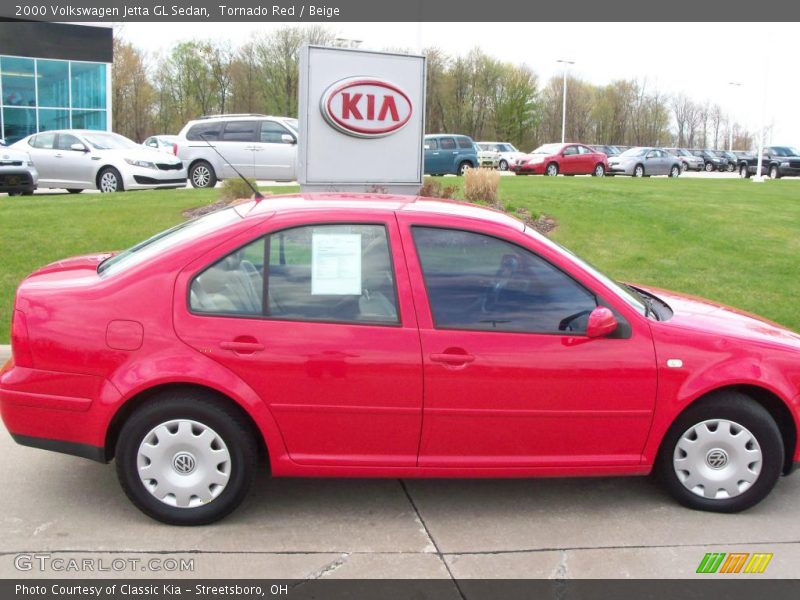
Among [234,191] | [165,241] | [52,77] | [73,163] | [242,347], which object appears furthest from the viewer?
[52,77]

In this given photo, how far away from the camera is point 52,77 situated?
38750 mm

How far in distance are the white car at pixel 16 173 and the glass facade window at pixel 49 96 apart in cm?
2211

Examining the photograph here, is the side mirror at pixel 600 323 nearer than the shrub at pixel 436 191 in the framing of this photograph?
Yes

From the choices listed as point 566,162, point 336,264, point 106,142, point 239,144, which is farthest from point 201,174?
point 566,162

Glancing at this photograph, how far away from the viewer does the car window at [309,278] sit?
13.3 ft

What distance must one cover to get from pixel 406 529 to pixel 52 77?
39985 millimetres

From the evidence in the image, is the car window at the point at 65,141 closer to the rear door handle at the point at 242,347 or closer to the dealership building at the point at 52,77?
the rear door handle at the point at 242,347

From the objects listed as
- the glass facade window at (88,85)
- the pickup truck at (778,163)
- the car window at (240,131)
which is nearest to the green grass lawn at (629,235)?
the car window at (240,131)

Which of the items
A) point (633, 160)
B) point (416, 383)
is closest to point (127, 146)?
point (416, 383)

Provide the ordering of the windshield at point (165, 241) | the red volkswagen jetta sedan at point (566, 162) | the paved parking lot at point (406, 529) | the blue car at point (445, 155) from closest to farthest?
→ 1. the paved parking lot at point (406, 529)
2. the windshield at point (165, 241)
3. the blue car at point (445, 155)
4. the red volkswagen jetta sedan at point (566, 162)

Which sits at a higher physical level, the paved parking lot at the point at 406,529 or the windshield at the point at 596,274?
the windshield at the point at 596,274

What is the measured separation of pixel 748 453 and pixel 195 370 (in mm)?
2830

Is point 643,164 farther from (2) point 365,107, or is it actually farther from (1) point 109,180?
(2) point 365,107

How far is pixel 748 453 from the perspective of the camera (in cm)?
429
